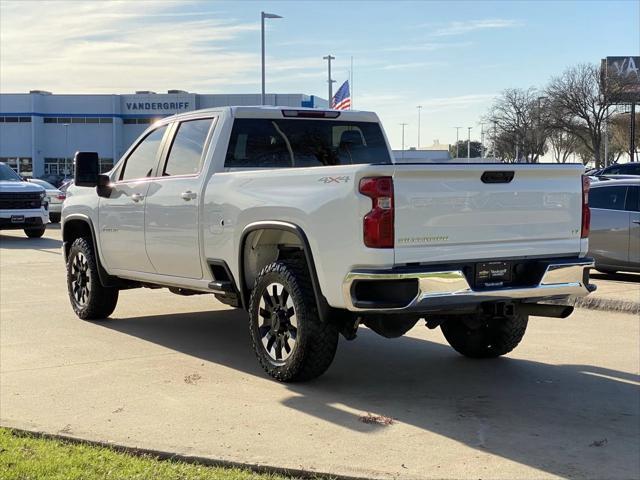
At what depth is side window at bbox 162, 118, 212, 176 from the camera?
23.0 ft

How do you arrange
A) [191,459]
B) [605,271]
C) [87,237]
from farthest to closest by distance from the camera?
[605,271] < [87,237] < [191,459]

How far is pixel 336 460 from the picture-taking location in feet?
14.5

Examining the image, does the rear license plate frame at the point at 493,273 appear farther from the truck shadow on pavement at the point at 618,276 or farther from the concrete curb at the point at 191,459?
the truck shadow on pavement at the point at 618,276

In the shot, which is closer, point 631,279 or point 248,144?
point 248,144

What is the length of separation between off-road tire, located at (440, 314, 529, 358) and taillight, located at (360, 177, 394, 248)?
1633 mm

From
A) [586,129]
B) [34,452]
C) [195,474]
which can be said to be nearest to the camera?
[195,474]

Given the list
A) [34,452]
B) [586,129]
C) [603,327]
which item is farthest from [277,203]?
[586,129]

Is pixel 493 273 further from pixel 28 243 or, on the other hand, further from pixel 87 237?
pixel 28 243

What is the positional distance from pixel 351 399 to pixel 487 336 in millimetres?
1694

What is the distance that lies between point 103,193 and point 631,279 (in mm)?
8198

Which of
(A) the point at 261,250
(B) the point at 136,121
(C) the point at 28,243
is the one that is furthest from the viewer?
(B) the point at 136,121

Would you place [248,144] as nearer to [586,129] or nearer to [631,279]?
[631,279]

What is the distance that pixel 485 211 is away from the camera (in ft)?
17.8

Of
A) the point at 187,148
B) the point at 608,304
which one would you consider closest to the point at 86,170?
the point at 187,148
